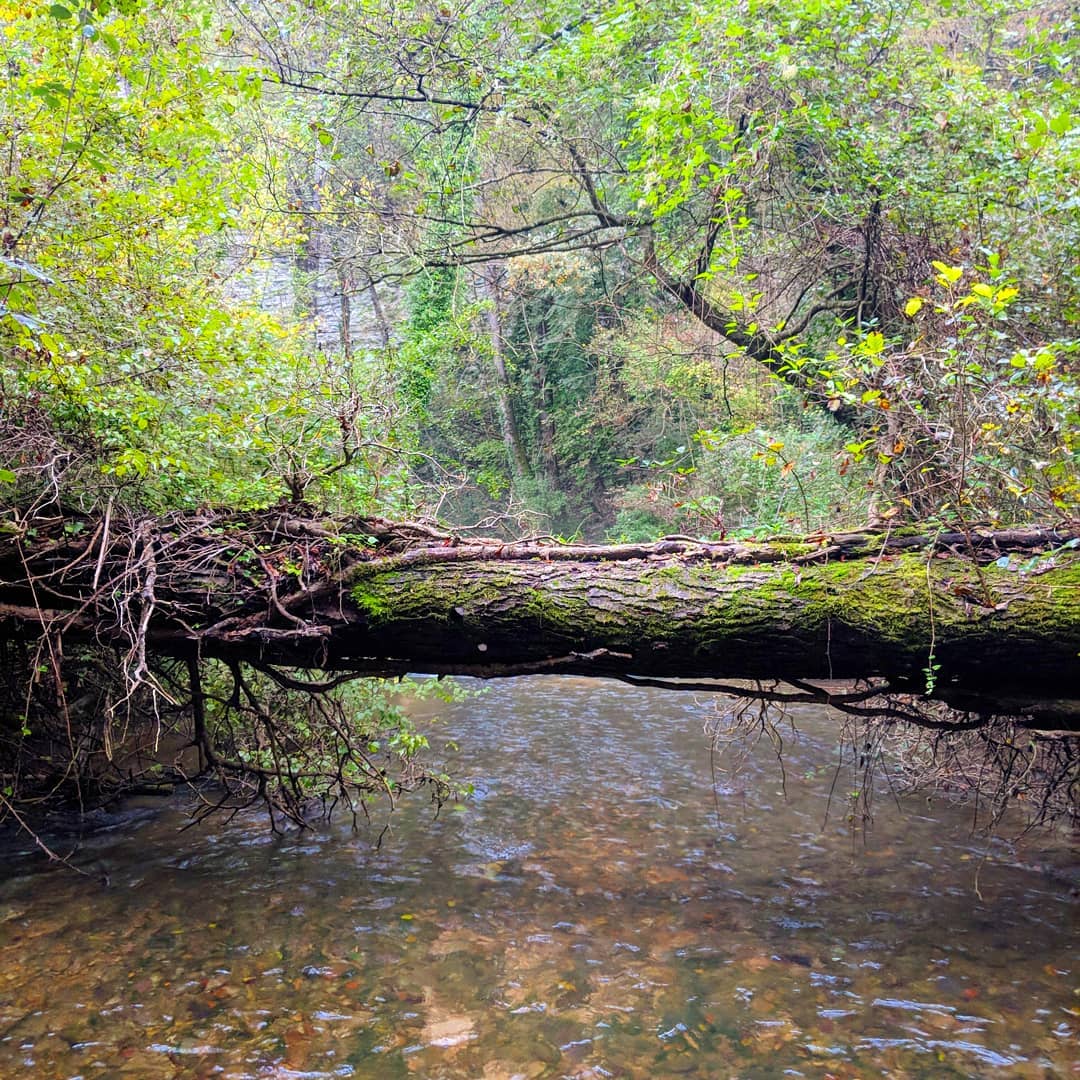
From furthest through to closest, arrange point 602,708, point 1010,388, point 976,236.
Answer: point 602,708, point 976,236, point 1010,388

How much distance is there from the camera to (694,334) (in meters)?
14.2

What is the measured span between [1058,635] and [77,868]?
6.01m

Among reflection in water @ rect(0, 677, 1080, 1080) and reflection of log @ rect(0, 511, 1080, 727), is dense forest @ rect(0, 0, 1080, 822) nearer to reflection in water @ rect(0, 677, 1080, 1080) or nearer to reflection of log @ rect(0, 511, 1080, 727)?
reflection of log @ rect(0, 511, 1080, 727)

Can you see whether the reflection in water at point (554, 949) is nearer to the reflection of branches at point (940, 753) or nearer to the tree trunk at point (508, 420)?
the reflection of branches at point (940, 753)

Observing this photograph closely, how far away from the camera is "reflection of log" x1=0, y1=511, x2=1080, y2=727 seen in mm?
3691

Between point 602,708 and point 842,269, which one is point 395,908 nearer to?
point 602,708

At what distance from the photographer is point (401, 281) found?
29.6 feet

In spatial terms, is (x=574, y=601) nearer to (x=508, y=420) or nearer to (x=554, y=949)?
(x=554, y=949)

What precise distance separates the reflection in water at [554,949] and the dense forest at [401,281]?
641mm

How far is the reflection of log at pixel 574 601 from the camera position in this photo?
369cm

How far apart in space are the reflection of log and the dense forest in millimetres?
48

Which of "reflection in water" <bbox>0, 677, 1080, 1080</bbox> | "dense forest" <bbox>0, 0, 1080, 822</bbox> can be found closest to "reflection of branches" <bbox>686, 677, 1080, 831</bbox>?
"dense forest" <bbox>0, 0, 1080, 822</bbox>

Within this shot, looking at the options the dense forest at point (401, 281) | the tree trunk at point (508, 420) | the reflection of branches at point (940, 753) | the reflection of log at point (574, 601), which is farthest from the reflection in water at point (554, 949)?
the tree trunk at point (508, 420)

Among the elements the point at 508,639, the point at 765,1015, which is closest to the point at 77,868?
the point at 508,639
